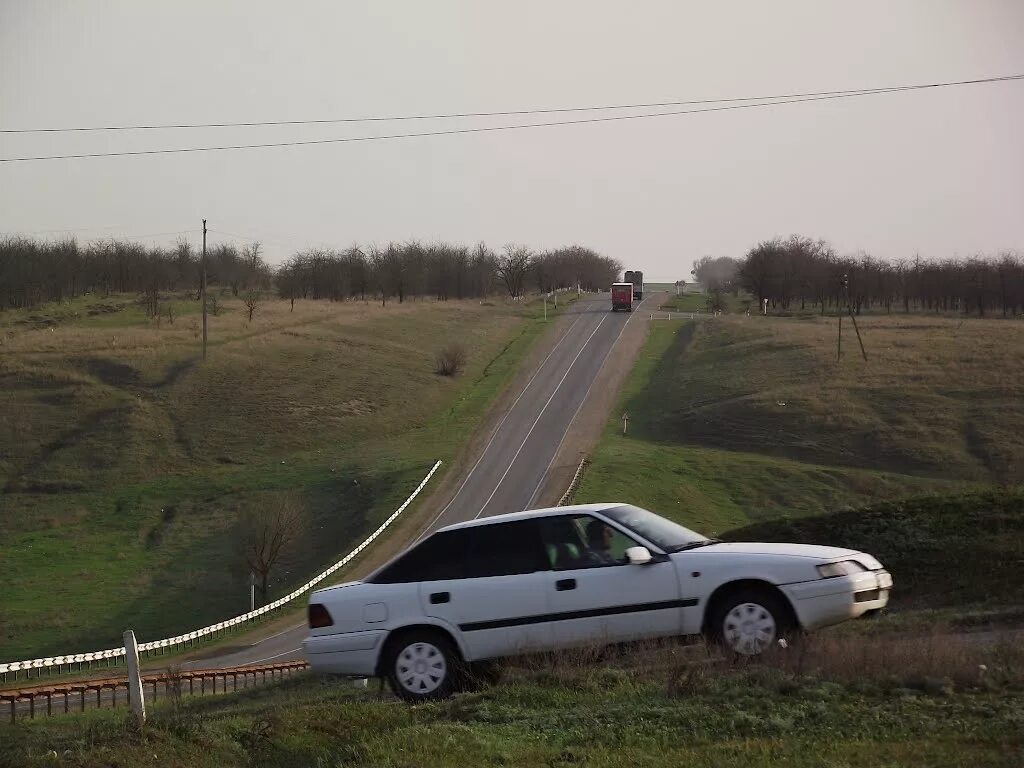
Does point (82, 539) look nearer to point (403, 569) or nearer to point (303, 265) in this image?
point (403, 569)

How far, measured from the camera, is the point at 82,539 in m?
43.3

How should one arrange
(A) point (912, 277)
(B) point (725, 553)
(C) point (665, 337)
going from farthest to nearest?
(A) point (912, 277) < (C) point (665, 337) < (B) point (725, 553)

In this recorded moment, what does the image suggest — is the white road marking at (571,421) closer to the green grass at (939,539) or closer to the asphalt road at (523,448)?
the asphalt road at (523,448)

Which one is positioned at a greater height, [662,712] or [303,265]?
[303,265]

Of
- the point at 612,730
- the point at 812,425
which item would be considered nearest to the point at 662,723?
the point at 612,730

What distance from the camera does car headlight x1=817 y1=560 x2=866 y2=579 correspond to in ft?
31.0

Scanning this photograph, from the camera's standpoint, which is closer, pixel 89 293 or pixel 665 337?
pixel 665 337

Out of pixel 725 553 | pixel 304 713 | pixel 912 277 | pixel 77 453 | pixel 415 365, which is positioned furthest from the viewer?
pixel 912 277

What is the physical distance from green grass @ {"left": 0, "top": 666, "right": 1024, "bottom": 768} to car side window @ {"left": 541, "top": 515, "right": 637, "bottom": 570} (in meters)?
1.10

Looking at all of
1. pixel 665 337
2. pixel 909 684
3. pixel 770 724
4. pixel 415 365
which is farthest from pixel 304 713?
pixel 665 337

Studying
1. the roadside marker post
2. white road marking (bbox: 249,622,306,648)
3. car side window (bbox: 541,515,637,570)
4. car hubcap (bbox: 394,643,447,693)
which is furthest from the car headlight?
white road marking (bbox: 249,622,306,648)

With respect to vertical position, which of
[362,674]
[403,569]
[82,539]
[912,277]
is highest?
[912,277]

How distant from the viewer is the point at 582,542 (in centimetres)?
1003

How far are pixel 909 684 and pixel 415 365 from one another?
64.9 m
